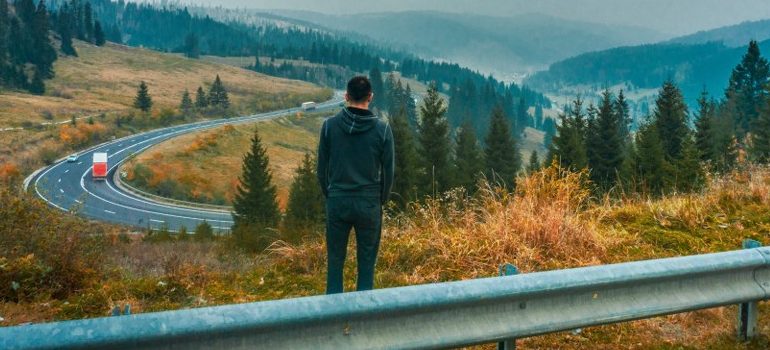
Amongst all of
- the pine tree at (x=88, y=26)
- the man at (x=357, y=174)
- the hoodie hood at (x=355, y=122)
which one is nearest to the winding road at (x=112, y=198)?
the man at (x=357, y=174)

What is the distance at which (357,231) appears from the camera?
4789 millimetres

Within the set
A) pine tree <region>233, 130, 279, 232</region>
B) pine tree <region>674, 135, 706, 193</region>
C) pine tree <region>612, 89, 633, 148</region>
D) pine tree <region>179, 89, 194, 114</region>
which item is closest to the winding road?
pine tree <region>233, 130, 279, 232</region>

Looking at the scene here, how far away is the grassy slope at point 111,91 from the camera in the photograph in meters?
78.2

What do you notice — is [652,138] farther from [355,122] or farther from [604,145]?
[355,122]

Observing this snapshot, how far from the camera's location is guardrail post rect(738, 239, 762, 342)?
428cm

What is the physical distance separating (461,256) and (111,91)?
130m

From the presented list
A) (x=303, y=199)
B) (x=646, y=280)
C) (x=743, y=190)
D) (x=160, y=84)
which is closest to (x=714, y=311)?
(x=646, y=280)

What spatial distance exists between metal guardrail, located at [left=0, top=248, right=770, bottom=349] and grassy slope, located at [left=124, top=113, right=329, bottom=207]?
64.8 metres

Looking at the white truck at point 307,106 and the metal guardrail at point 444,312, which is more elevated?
the metal guardrail at point 444,312

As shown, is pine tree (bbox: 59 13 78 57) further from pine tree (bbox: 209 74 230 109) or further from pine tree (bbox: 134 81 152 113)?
pine tree (bbox: 134 81 152 113)

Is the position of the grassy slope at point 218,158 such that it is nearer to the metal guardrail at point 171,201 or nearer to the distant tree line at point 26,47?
the metal guardrail at point 171,201

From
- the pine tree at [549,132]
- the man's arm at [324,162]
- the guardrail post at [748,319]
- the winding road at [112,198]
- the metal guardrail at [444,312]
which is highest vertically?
the man's arm at [324,162]

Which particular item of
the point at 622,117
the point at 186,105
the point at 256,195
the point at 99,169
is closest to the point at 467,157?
the point at 256,195

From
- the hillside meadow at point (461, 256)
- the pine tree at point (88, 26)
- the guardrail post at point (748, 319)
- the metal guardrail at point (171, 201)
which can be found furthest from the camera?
the pine tree at point (88, 26)
